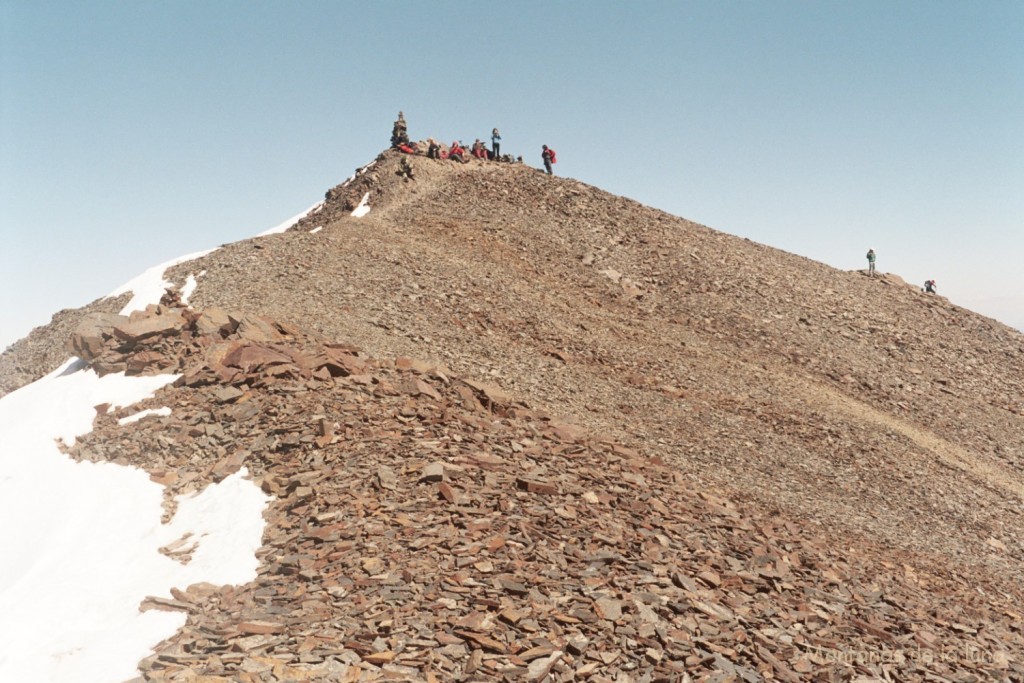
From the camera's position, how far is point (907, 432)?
73.0 feet

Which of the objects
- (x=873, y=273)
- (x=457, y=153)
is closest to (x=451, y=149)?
(x=457, y=153)

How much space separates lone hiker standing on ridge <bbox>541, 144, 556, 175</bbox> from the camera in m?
38.7

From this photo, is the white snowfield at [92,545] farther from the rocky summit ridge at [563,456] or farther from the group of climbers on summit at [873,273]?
the group of climbers on summit at [873,273]

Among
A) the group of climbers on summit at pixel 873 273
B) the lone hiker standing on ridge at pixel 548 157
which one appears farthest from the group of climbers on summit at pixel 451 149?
the group of climbers on summit at pixel 873 273

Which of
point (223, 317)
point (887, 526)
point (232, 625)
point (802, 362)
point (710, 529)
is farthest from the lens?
point (802, 362)

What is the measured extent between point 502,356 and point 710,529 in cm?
1014

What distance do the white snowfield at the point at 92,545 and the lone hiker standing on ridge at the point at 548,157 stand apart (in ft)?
87.7

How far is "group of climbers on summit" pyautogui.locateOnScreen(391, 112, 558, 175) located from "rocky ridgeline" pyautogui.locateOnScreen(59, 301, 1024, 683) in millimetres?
25018

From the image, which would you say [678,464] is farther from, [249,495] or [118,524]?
[118,524]

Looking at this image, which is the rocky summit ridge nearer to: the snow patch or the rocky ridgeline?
the rocky ridgeline

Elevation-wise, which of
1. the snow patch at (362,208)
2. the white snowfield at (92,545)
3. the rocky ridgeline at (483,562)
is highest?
the snow patch at (362,208)

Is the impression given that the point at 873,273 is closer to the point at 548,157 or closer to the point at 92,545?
the point at 548,157

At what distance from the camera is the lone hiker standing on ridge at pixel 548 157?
38656 mm

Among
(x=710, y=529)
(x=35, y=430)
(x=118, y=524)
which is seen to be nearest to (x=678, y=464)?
(x=710, y=529)
